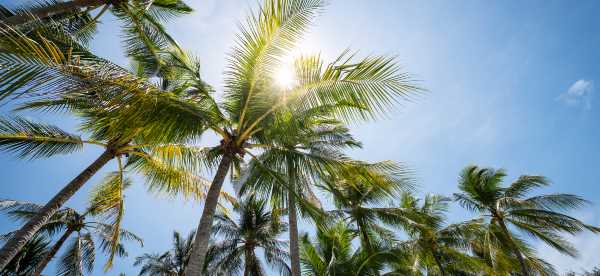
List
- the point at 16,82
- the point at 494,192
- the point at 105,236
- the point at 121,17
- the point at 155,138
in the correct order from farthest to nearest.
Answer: the point at 494,192, the point at 105,236, the point at 121,17, the point at 155,138, the point at 16,82

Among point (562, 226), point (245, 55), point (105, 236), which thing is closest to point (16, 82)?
point (245, 55)

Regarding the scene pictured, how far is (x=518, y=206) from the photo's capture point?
45.9 feet

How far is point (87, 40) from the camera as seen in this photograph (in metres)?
8.90

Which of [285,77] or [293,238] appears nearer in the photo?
[285,77]

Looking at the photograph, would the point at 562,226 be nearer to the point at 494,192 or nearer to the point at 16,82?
the point at 494,192

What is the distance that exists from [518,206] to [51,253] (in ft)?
63.8

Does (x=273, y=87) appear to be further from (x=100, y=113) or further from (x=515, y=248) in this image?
(x=515, y=248)

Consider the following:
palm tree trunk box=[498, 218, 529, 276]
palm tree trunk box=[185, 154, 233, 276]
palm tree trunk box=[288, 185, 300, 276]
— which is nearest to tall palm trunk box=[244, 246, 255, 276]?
palm tree trunk box=[288, 185, 300, 276]

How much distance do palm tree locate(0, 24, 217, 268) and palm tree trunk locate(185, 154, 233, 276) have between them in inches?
36.6

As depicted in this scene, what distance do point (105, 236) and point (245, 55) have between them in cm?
925

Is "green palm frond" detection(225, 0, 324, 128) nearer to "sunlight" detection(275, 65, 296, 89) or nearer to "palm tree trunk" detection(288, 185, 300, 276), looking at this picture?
"sunlight" detection(275, 65, 296, 89)

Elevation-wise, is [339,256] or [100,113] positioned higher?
[339,256]

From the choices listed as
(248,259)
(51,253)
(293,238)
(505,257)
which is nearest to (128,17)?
(293,238)

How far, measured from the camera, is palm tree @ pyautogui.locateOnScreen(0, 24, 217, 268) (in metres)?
3.59
